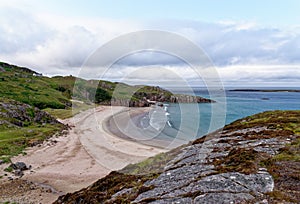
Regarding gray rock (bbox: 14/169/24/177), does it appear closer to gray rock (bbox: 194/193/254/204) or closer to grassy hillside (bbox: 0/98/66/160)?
grassy hillside (bbox: 0/98/66/160)

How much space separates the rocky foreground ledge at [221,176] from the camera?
11.3 meters

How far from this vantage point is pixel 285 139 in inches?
769

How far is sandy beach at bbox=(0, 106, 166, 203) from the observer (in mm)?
27469

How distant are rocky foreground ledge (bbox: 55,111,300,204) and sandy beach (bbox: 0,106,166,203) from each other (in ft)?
34.5

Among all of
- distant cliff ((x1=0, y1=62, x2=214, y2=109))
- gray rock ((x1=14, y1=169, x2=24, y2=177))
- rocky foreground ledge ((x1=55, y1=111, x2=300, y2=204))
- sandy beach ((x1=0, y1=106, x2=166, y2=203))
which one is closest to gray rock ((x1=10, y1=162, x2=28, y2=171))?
gray rock ((x1=14, y1=169, x2=24, y2=177))

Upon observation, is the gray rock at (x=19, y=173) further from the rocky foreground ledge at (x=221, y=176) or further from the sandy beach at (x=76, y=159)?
the rocky foreground ledge at (x=221, y=176)

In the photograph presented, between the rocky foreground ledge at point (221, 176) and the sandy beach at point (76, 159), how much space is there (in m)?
10.5

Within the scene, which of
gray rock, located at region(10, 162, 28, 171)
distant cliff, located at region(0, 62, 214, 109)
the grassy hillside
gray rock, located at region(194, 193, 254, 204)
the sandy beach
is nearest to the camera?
gray rock, located at region(194, 193, 254, 204)

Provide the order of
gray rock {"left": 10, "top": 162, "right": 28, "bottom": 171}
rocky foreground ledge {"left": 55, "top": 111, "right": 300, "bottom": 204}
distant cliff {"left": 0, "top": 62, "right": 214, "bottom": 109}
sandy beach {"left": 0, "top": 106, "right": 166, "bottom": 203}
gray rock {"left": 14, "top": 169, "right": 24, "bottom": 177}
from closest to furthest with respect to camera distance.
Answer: rocky foreground ledge {"left": 55, "top": 111, "right": 300, "bottom": 204}, sandy beach {"left": 0, "top": 106, "right": 166, "bottom": 203}, gray rock {"left": 14, "top": 169, "right": 24, "bottom": 177}, gray rock {"left": 10, "top": 162, "right": 28, "bottom": 171}, distant cliff {"left": 0, "top": 62, "right": 214, "bottom": 109}

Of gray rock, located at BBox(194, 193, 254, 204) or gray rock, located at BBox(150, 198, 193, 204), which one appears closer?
gray rock, located at BBox(194, 193, 254, 204)

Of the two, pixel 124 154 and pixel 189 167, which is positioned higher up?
pixel 189 167

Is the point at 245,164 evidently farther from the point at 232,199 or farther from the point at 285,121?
the point at 285,121

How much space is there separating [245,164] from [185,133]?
52339mm

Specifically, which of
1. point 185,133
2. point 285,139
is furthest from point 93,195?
point 185,133
